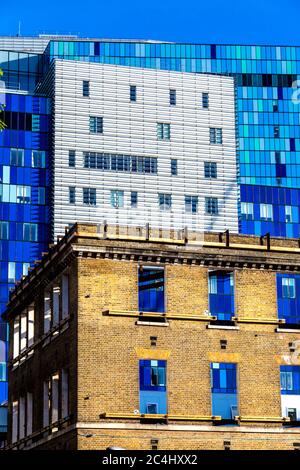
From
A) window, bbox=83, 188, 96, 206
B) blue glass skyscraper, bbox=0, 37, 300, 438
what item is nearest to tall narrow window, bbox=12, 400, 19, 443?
window, bbox=83, 188, 96, 206

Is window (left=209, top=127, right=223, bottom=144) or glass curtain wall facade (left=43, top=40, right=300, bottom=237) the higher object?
glass curtain wall facade (left=43, top=40, right=300, bottom=237)

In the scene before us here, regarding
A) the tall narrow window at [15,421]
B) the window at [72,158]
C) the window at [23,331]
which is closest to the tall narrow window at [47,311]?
the window at [23,331]

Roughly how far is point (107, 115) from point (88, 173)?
1029 centimetres

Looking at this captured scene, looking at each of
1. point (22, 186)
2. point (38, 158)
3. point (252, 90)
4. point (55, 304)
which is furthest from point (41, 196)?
point (55, 304)

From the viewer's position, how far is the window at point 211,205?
15588 cm

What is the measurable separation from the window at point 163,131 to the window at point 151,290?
333ft

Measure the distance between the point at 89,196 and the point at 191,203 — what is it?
49.9 feet

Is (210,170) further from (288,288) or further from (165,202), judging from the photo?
(288,288)

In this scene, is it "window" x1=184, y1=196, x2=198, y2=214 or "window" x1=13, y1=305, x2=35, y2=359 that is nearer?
"window" x1=13, y1=305, x2=35, y2=359

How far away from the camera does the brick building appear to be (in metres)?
55.3

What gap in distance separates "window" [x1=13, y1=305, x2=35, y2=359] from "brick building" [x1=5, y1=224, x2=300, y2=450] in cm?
549

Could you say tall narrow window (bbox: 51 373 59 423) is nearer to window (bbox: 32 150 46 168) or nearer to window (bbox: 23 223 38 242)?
window (bbox: 23 223 38 242)

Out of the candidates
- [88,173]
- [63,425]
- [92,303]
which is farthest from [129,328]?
[88,173]

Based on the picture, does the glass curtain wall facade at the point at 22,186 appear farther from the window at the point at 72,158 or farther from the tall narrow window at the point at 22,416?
the tall narrow window at the point at 22,416
